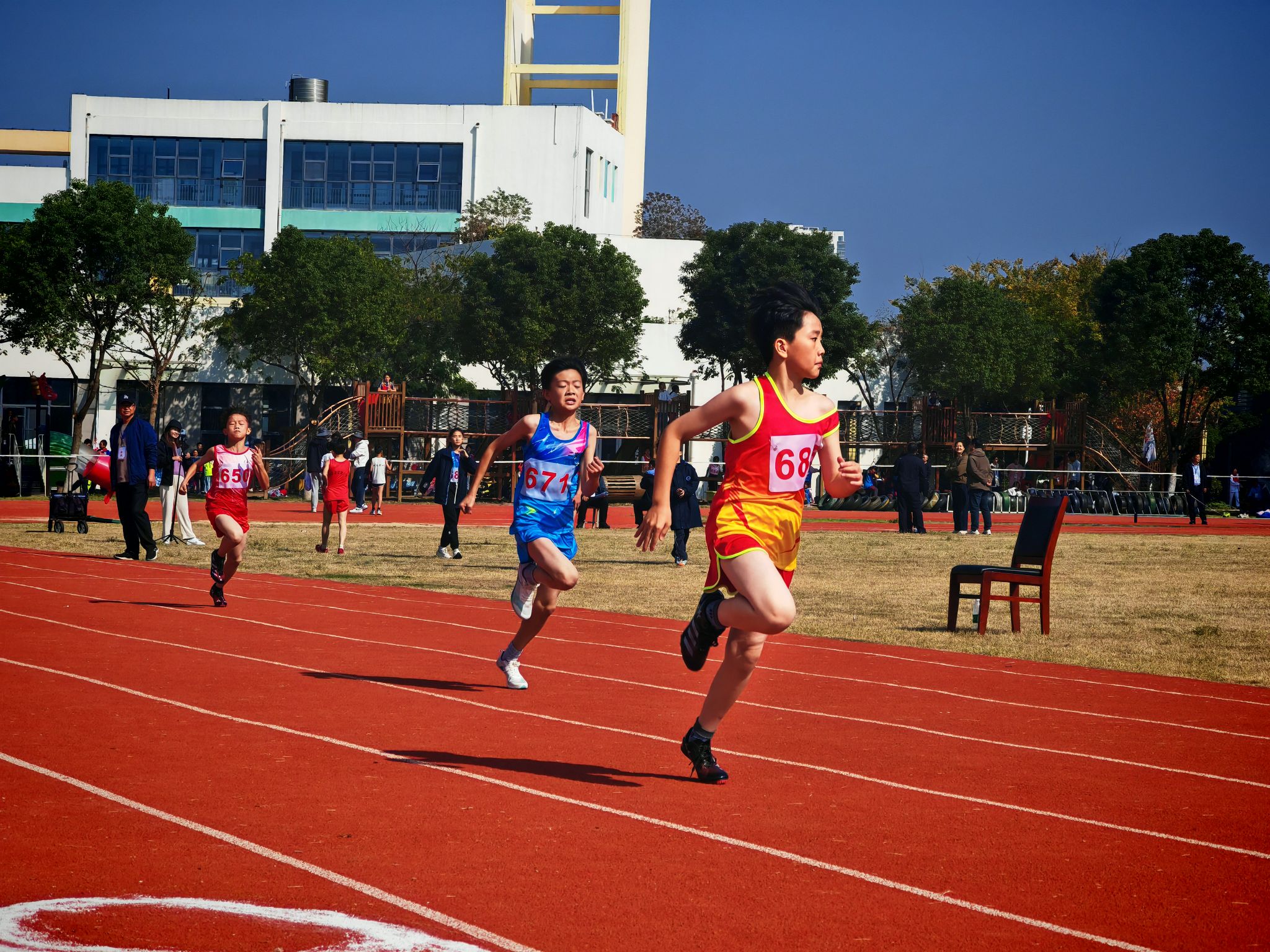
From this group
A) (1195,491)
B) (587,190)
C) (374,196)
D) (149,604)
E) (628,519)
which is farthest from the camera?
(587,190)

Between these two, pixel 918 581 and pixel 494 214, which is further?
pixel 494 214

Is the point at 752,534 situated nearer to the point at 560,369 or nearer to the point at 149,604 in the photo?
the point at 560,369

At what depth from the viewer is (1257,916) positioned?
4766mm

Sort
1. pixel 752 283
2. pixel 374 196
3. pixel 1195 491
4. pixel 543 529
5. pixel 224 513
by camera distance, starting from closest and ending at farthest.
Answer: pixel 543 529, pixel 224 513, pixel 1195 491, pixel 752 283, pixel 374 196

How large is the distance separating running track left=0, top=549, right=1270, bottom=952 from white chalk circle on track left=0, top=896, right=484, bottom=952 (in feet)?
0.24

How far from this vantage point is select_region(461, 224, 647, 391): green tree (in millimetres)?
47688

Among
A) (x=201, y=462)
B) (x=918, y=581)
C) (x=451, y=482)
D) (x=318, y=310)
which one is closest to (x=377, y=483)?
(x=451, y=482)

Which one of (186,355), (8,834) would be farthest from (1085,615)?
(186,355)

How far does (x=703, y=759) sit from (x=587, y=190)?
61.4 metres

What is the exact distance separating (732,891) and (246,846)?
1.74 metres

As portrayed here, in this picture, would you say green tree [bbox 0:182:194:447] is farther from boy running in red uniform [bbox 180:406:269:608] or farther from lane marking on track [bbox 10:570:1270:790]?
lane marking on track [bbox 10:570:1270:790]

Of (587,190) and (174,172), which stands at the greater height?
(587,190)

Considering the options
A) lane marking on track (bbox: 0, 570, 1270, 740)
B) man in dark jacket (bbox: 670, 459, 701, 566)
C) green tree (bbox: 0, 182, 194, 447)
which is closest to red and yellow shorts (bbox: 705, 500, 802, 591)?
lane marking on track (bbox: 0, 570, 1270, 740)

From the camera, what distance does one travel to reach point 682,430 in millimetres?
6164
